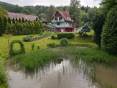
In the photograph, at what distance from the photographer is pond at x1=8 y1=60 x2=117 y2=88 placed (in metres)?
14.8

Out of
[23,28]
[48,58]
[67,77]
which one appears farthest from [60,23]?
[67,77]

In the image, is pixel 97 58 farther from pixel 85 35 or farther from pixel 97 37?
pixel 85 35

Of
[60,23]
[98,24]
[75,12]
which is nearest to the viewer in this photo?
[98,24]

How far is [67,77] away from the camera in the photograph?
1652 centimetres

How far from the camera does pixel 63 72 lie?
18.1m

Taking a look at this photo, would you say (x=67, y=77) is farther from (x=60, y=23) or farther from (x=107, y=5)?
(x=60, y=23)

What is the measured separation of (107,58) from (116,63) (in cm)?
126

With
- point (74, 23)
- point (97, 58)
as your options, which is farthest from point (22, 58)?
point (74, 23)

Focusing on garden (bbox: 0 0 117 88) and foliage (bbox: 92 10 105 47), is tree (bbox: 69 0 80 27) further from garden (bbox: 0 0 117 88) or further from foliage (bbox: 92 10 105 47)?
foliage (bbox: 92 10 105 47)

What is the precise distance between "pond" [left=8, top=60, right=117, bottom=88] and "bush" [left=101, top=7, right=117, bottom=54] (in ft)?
19.9

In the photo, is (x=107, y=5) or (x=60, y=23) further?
(x=60, y=23)

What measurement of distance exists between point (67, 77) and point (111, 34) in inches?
461

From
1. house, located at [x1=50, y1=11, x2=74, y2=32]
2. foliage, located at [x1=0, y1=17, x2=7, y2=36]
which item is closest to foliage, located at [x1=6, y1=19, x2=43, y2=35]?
foliage, located at [x1=0, y1=17, x2=7, y2=36]

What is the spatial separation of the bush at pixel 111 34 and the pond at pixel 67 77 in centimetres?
608
